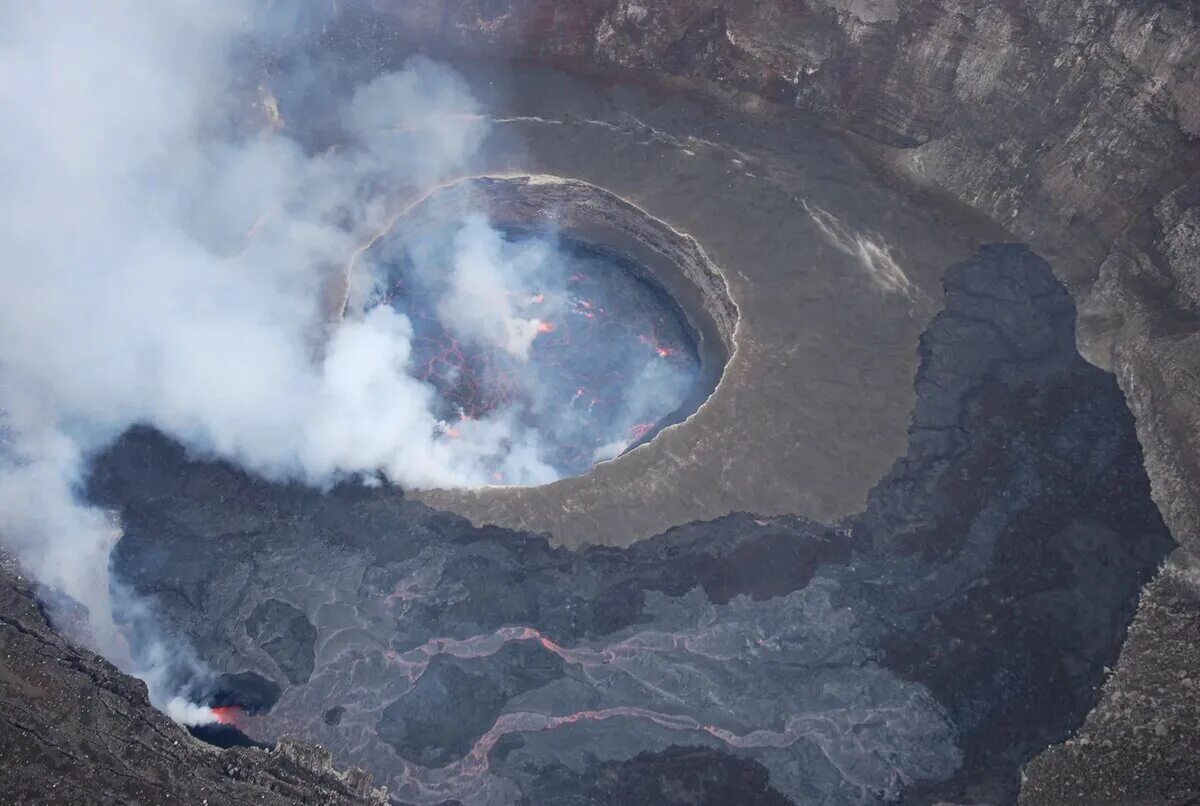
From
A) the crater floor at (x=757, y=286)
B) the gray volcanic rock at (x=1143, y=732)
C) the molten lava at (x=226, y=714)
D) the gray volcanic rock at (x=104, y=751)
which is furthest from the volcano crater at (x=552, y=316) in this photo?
the gray volcanic rock at (x=1143, y=732)

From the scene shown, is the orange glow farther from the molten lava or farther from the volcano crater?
the volcano crater

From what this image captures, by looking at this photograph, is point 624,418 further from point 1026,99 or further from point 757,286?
point 1026,99

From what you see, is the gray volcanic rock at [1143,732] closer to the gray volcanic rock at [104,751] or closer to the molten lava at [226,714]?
the gray volcanic rock at [104,751]

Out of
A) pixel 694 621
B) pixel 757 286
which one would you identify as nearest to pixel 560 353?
pixel 757 286

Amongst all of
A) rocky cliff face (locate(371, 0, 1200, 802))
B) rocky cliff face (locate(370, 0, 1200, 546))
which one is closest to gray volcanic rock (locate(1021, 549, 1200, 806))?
rocky cliff face (locate(371, 0, 1200, 802))

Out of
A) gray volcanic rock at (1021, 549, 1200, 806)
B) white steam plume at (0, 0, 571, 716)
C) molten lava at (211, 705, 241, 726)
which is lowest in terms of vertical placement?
gray volcanic rock at (1021, 549, 1200, 806)

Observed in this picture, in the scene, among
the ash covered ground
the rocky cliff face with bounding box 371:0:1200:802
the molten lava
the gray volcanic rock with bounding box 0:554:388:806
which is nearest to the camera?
A: the gray volcanic rock with bounding box 0:554:388:806
